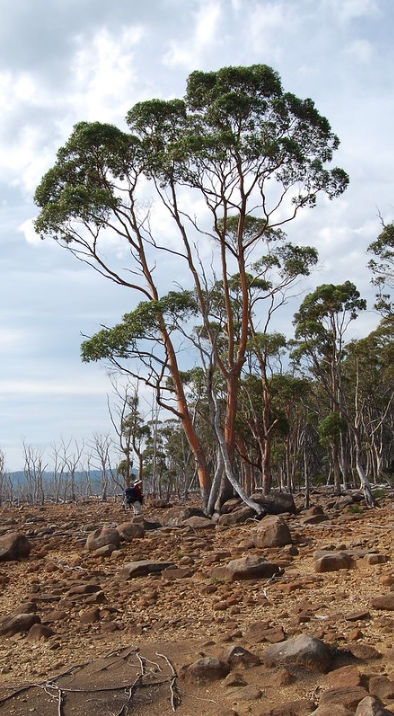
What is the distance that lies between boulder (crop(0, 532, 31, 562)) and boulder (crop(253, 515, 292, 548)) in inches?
197

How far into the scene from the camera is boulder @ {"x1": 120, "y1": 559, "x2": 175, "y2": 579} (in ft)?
31.7

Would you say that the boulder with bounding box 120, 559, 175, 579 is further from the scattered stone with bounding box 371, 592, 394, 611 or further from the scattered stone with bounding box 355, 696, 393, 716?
the scattered stone with bounding box 355, 696, 393, 716

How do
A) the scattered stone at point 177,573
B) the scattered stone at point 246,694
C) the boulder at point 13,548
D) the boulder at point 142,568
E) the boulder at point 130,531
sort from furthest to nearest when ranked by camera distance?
the boulder at point 130,531, the boulder at point 13,548, the boulder at point 142,568, the scattered stone at point 177,573, the scattered stone at point 246,694

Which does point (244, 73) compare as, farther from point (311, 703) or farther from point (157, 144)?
point (311, 703)

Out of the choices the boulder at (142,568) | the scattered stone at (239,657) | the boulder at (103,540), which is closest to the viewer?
the scattered stone at (239,657)

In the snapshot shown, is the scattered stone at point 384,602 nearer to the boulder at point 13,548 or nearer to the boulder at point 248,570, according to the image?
the boulder at point 248,570

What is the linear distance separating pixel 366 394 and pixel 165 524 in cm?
2068

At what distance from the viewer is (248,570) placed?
850 cm

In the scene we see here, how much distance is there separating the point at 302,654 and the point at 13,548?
28.9ft

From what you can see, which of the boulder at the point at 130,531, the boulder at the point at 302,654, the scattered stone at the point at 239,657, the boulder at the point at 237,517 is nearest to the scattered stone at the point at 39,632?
the scattered stone at the point at 239,657

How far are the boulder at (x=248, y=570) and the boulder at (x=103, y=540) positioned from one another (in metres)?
4.40

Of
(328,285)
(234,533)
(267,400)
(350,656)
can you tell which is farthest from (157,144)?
(350,656)

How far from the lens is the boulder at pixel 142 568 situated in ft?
31.7

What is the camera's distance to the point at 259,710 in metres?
4.48
